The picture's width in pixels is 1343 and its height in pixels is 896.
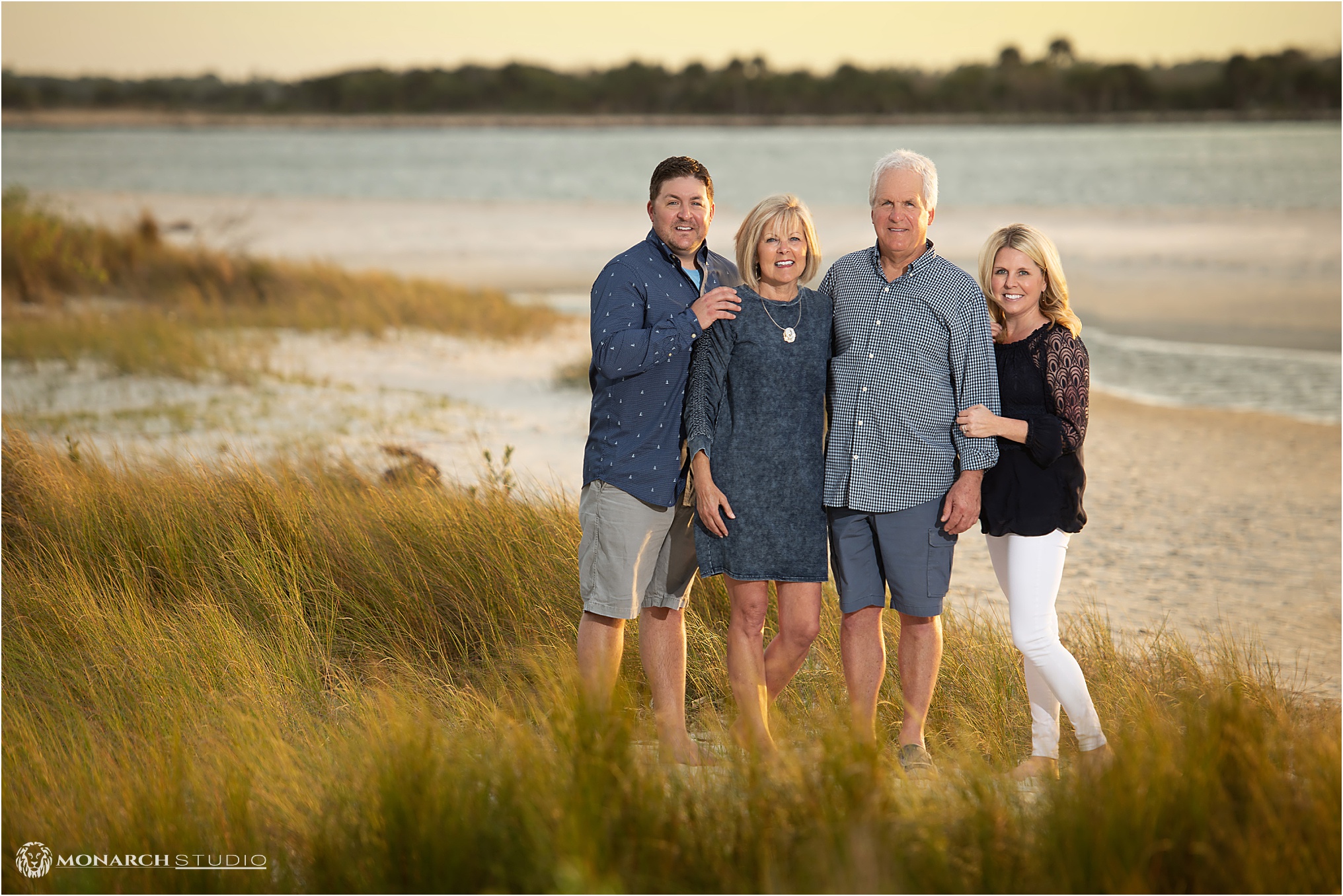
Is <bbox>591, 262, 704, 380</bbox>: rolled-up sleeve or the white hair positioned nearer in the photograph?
<bbox>591, 262, 704, 380</bbox>: rolled-up sleeve

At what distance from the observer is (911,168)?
3.62 metres

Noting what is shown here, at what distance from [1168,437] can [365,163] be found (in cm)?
Answer: 7525

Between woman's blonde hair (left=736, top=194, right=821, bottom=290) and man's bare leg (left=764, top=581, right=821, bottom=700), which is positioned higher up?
woman's blonde hair (left=736, top=194, right=821, bottom=290)

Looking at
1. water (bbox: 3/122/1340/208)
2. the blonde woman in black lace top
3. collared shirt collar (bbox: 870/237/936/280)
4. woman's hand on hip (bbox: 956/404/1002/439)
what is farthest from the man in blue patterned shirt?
water (bbox: 3/122/1340/208)

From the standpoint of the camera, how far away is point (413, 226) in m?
37.3

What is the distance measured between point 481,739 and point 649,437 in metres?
1.15

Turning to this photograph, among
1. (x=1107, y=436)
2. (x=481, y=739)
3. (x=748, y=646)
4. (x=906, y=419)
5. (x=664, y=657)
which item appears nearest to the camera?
(x=481, y=739)

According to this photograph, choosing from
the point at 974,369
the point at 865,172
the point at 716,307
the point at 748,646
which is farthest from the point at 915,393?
the point at 865,172

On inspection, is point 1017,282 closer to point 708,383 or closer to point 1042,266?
point 1042,266

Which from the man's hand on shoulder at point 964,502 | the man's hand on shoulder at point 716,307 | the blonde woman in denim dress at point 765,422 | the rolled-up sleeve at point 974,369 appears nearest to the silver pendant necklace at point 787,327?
the blonde woman in denim dress at point 765,422

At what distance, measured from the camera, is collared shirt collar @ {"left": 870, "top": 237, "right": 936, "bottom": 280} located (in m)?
3.67

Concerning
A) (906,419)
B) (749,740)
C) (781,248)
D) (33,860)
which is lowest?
(33,860)

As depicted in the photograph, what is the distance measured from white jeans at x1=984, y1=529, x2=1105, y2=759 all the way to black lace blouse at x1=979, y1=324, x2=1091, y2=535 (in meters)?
0.08

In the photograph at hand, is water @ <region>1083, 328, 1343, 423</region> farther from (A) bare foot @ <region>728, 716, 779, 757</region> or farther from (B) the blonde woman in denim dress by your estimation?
(A) bare foot @ <region>728, 716, 779, 757</region>
